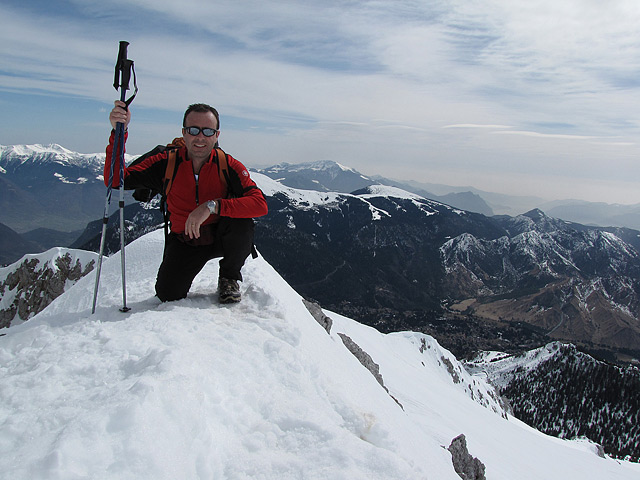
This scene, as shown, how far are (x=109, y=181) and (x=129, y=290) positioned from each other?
121 inches

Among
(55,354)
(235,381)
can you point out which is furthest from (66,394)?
(235,381)

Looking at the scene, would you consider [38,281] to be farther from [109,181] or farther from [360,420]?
[360,420]

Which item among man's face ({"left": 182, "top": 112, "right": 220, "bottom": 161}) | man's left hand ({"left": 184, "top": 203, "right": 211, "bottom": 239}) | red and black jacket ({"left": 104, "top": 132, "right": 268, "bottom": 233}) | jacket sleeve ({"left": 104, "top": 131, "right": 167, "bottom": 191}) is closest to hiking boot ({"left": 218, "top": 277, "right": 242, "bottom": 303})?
red and black jacket ({"left": 104, "top": 132, "right": 268, "bottom": 233})

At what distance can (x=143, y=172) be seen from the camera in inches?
291

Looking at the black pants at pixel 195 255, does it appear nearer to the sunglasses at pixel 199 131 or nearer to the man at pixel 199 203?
the man at pixel 199 203

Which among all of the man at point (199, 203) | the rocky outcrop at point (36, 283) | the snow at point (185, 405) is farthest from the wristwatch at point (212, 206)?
the rocky outcrop at point (36, 283)

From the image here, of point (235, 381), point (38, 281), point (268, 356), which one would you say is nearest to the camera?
point (235, 381)

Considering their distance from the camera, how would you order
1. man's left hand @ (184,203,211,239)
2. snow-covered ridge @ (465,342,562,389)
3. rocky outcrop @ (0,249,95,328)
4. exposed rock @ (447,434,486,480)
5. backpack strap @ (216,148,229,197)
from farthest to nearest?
snow-covered ridge @ (465,342,562,389) → rocky outcrop @ (0,249,95,328) → exposed rock @ (447,434,486,480) → backpack strap @ (216,148,229,197) → man's left hand @ (184,203,211,239)

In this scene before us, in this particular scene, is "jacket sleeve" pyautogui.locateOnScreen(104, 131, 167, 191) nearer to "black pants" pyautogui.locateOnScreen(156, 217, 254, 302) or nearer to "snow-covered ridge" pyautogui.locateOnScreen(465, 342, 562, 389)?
"black pants" pyautogui.locateOnScreen(156, 217, 254, 302)

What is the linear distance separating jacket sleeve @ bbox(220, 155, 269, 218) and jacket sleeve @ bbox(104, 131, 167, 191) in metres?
1.40

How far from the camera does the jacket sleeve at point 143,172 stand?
23.7 feet

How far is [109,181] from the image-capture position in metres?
7.27

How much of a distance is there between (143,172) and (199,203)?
1263mm

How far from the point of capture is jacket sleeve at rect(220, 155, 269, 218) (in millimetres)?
7066
